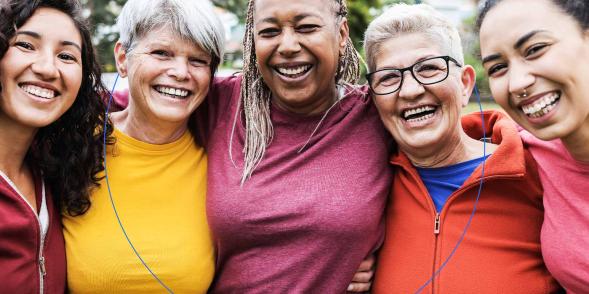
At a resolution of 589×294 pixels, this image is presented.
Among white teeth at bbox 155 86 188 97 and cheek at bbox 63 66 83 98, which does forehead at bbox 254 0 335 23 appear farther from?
cheek at bbox 63 66 83 98

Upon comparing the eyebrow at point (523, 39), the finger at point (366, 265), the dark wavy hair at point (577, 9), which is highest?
the dark wavy hair at point (577, 9)

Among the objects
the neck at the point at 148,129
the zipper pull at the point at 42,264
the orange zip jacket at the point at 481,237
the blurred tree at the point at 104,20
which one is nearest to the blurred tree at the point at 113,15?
the blurred tree at the point at 104,20

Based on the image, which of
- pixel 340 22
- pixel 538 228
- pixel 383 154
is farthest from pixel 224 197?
pixel 538 228

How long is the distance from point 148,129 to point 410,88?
4.43 feet

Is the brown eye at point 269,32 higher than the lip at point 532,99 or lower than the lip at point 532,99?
higher

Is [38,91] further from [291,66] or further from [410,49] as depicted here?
[410,49]

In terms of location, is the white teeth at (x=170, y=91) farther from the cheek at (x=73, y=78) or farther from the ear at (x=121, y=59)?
the cheek at (x=73, y=78)

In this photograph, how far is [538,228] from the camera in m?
2.50

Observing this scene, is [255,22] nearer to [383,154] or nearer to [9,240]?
[383,154]

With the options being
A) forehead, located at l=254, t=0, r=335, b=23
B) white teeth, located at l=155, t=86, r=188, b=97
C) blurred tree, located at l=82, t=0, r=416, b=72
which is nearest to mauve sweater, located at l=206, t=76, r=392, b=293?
white teeth, located at l=155, t=86, r=188, b=97

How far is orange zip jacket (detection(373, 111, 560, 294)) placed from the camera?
2.41 metres

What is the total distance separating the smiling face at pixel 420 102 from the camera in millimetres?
2514

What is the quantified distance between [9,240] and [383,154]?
1.71 meters

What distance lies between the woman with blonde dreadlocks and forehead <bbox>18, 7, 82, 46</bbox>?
2.72 feet
